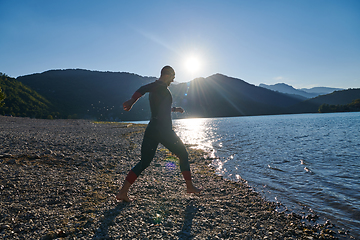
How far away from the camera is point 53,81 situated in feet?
569

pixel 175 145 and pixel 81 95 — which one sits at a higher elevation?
pixel 81 95

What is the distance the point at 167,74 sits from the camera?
15.9ft

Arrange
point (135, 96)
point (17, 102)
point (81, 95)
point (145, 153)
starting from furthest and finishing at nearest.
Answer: point (81, 95)
point (17, 102)
point (145, 153)
point (135, 96)

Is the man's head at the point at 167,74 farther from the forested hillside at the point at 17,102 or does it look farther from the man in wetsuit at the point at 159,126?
the forested hillside at the point at 17,102

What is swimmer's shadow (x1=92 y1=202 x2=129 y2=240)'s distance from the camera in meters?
3.45

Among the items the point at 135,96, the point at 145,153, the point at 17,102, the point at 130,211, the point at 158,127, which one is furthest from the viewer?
the point at 17,102

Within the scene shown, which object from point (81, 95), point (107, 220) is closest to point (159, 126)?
point (107, 220)

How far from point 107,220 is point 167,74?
12.0 feet

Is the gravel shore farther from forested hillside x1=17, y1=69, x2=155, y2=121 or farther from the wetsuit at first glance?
forested hillside x1=17, y1=69, x2=155, y2=121

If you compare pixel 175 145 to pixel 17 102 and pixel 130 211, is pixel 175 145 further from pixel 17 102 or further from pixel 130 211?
pixel 17 102

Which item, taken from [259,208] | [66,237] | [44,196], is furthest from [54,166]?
[259,208]

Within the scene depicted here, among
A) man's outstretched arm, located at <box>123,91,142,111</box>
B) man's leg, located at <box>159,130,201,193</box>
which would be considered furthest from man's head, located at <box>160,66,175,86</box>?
man's leg, located at <box>159,130,201,193</box>

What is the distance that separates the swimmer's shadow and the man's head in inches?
132

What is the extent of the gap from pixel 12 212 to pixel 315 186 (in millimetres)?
10311
